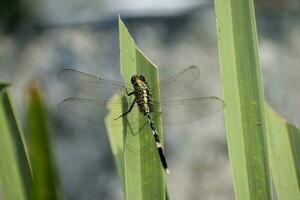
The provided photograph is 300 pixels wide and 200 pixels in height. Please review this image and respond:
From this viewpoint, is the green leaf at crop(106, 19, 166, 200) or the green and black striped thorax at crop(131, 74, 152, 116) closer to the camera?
the green leaf at crop(106, 19, 166, 200)

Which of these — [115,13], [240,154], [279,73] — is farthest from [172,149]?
[240,154]

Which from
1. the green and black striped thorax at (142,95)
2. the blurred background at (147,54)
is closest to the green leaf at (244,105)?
the green and black striped thorax at (142,95)

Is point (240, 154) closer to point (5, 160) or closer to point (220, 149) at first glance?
point (5, 160)

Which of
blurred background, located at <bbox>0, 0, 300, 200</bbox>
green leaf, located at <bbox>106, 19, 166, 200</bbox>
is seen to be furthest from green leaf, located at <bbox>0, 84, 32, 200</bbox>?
blurred background, located at <bbox>0, 0, 300, 200</bbox>

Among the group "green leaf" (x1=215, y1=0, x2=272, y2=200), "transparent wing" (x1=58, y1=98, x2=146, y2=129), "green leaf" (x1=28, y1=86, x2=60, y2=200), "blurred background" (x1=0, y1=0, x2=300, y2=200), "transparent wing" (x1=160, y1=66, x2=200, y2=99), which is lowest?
"green leaf" (x1=28, y1=86, x2=60, y2=200)

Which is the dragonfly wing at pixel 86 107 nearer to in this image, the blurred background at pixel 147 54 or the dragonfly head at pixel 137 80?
the dragonfly head at pixel 137 80

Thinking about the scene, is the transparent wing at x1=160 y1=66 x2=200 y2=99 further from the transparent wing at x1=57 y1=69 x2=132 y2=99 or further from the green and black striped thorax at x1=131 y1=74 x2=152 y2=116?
the green and black striped thorax at x1=131 y1=74 x2=152 y2=116

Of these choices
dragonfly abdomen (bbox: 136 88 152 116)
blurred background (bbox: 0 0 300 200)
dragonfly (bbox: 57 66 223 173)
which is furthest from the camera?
blurred background (bbox: 0 0 300 200)
